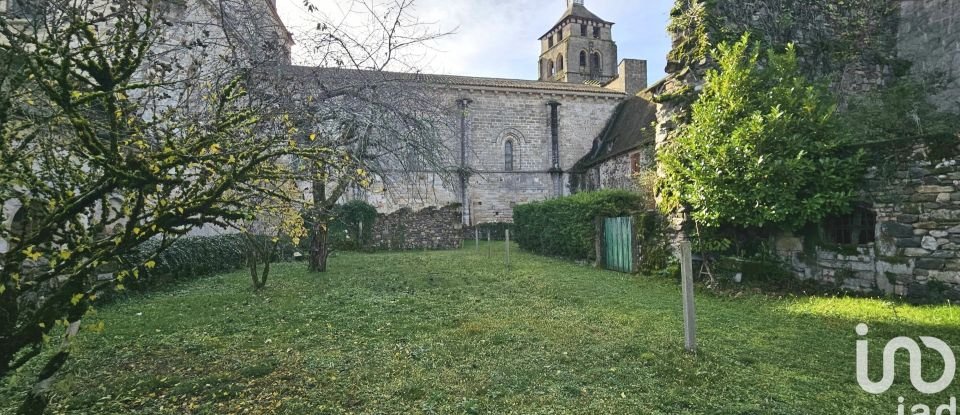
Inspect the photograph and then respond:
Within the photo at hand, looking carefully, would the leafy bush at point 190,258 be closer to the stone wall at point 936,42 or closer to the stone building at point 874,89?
the stone building at point 874,89

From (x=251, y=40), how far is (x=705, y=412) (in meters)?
7.05

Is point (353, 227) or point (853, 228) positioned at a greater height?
point (353, 227)

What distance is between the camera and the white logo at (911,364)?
3939 mm

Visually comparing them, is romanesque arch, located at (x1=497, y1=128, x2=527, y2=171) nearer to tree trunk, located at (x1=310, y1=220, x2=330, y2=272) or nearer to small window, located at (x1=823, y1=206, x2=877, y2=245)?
tree trunk, located at (x1=310, y1=220, x2=330, y2=272)

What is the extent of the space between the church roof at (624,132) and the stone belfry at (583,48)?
16.0 meters

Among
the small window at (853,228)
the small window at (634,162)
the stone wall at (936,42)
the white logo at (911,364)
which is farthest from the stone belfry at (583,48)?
the white logo at (911,364)

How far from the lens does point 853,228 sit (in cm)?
796

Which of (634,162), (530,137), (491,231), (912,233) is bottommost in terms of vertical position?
(491,231)

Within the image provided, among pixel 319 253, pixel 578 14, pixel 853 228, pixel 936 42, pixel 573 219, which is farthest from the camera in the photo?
pixel 578 14

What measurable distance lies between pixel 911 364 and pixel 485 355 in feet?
12.8

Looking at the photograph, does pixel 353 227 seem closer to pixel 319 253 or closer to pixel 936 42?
pixel 319 253

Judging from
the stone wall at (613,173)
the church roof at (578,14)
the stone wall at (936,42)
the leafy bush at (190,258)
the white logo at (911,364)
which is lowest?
the white logo at (911,364)

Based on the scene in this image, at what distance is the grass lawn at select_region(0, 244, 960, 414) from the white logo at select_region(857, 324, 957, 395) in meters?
0.07

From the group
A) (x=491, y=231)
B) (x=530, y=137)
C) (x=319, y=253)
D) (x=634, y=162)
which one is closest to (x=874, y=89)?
(x=634, y=162)
